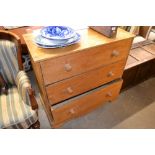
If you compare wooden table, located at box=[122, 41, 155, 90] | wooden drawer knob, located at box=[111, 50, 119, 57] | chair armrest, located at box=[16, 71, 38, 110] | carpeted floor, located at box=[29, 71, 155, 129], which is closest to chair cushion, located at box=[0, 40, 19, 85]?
chair armrest, located at box=[16, 71, 38, 110]

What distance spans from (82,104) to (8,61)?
2.49 ft

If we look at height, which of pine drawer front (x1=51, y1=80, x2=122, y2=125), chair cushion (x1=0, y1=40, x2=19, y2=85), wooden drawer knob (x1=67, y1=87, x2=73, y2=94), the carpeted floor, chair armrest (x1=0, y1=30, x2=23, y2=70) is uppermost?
chair armrest (x1=0, y1=30, x2=23, y2=70)

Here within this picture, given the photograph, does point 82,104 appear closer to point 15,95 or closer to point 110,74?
point 110,74

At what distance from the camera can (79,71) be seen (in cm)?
109

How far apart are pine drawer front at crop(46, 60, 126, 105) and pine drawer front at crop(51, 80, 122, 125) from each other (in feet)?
0.18

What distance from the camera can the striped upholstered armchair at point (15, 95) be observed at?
1014mm

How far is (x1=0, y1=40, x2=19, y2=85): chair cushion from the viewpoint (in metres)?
1.07

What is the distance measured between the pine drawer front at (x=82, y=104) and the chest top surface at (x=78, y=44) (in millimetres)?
498

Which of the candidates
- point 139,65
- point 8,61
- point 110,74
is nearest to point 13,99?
point 8,61

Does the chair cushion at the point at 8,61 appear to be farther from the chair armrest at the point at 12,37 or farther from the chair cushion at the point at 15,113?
the chair cushion at the point at 15,113

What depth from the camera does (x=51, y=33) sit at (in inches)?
37.1

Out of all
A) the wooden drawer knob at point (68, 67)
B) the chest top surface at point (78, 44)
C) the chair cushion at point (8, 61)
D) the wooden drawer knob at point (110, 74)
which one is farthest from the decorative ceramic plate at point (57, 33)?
the wooden drawer knob at point (110, 74)

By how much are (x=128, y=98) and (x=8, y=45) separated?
1.45 m

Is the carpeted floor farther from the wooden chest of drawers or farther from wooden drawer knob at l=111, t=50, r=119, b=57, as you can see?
wooden drawer knob at l=111, t=50, r=119, b=57
